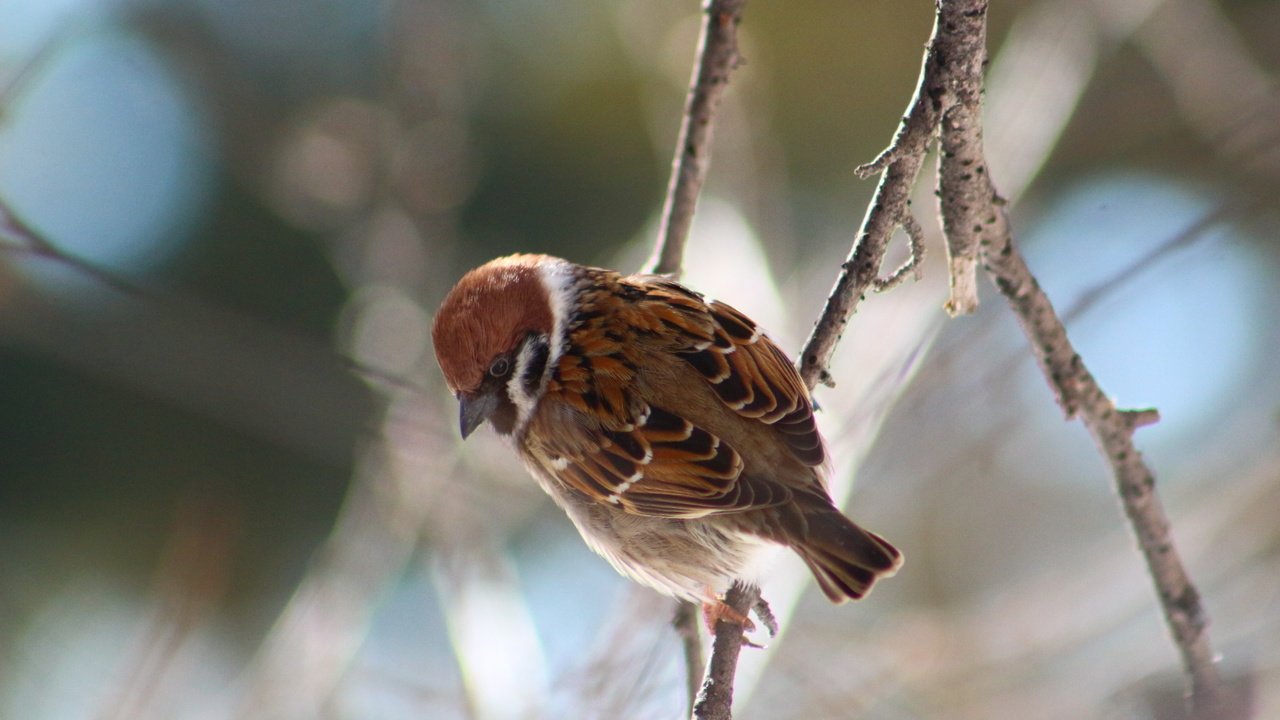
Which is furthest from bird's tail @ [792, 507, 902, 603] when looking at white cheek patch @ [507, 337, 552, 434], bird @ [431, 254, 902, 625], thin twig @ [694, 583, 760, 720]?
white cheek patch @ [507, 337, 552, 434]

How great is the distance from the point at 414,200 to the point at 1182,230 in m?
4.13

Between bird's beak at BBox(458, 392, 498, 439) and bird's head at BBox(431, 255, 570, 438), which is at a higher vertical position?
bird's head at BBox(431, 255, 570, 438)

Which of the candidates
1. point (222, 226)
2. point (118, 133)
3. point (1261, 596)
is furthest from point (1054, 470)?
point (118, 133)

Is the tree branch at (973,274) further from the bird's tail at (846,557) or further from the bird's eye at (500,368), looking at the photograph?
the bird's eye at (500,368)

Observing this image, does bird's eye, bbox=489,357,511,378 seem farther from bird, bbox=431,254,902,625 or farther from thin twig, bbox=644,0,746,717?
thin twig, bbox=644,0,746,717

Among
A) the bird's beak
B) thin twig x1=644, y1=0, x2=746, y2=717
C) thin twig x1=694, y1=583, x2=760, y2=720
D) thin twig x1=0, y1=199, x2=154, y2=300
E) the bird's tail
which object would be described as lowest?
thin twig x1=694, y1=583, x2=760, y2=720

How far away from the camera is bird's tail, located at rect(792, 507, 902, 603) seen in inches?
104

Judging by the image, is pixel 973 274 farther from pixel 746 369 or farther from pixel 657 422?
pixel 657 422

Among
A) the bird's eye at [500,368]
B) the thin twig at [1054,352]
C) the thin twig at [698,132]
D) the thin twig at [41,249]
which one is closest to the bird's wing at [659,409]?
the bird's eye at [500,368]

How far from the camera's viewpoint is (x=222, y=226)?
7742 mm

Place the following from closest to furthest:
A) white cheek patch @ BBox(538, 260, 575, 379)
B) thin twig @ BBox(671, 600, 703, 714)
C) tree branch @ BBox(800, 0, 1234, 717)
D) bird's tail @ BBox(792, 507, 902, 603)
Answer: tree branch @ BBox(800, 0, 1234, 717) → bird's tail @ BBox(792, 507, 902, 603) → thin twig @ BBox(671, 600, 703, 714) → white cheek patch @ BBox(538, 260, 575, 379)

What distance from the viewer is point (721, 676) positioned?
7.43 feet

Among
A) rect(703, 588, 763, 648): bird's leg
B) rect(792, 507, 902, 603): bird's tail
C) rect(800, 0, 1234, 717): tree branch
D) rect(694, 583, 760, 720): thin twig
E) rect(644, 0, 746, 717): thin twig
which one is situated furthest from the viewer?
rect(644, 0, 746, 717): thin twig

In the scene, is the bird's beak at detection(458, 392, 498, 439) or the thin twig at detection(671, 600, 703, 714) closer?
the thin twig at detection(671, 600, 703, 714)
